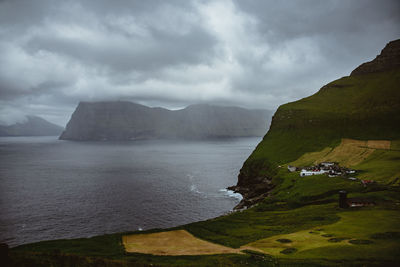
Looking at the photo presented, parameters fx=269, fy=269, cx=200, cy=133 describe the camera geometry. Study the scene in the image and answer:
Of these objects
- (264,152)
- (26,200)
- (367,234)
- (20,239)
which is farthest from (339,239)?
(264,152)

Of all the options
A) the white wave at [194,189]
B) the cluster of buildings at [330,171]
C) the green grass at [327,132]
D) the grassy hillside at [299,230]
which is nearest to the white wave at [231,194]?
the grassy hillside at [299,230]

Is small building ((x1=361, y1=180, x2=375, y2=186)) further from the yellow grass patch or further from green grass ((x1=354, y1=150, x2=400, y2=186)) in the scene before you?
the yellow grass patch

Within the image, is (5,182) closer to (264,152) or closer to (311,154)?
(264,152)

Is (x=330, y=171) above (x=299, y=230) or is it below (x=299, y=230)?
above

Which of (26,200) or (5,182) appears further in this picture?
(5,182)

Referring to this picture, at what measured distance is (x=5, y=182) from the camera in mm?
137250

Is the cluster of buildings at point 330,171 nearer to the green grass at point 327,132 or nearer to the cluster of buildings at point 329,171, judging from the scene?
the cluster of buildings at point 329,171

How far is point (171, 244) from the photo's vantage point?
48.1 metres

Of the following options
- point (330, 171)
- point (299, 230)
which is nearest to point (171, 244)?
point (299, 230)

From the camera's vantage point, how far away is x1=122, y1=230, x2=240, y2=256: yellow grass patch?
140 feet


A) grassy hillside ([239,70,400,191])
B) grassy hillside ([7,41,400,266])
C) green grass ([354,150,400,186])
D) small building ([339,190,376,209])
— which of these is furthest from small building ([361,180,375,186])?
grassy hillside ([239,70,400,191])

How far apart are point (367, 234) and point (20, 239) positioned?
259ft

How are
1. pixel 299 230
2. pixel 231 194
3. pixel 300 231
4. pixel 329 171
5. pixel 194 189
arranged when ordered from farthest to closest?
pixel 194 189 → pixel 231 194 → pixel 329 171 → pixel 299 230 → pixel 300 231

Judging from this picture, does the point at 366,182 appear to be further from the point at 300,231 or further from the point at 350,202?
the point at 300,231
